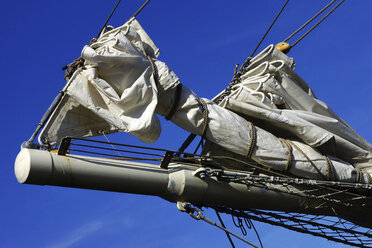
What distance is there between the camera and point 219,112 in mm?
7789

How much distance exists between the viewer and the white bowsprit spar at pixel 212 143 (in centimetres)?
692

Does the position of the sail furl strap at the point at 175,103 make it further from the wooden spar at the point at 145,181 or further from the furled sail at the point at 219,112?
the wooden spar at the point at 145,181

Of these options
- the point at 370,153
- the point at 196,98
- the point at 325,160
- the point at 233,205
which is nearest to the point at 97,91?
the point at 196,98

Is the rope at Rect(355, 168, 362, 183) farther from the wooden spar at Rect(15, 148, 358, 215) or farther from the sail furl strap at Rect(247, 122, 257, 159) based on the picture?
the sail furl strap at Rect(247, 122, 257, 159)

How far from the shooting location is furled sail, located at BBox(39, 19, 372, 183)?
7.18 metres

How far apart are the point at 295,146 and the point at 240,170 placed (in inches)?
26.9

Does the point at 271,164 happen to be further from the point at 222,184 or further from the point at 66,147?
the point at 66,147

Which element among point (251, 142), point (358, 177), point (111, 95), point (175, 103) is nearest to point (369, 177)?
point (358, 177)

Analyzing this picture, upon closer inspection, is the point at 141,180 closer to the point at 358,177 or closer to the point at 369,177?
the point at 358,177

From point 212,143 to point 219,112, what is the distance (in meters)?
0.38

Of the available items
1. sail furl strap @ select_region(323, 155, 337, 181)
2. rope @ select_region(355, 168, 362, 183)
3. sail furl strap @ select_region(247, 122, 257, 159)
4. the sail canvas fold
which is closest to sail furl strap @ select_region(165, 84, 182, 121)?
the sail canvas fold

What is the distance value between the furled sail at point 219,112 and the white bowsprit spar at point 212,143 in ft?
0.04

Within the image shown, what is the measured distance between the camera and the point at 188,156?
7953 millimetres

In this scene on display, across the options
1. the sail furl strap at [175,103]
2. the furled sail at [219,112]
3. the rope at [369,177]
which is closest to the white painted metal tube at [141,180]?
the furled sail at [219,112]
